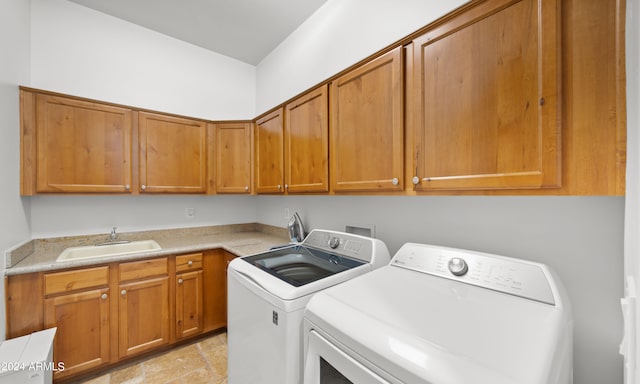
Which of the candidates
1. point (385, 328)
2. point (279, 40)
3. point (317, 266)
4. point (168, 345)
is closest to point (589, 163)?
point (385, 328)

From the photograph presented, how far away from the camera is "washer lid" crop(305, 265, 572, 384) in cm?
57

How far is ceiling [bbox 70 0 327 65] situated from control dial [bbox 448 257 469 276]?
7.11 feet

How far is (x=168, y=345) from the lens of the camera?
2.13 m

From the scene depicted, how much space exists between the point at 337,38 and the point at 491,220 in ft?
5.29

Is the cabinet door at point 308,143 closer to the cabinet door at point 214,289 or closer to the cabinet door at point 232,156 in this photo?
the cabinet door at point 232,156

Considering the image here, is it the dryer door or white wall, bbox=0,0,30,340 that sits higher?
white wall, bbox=0,0,30,340

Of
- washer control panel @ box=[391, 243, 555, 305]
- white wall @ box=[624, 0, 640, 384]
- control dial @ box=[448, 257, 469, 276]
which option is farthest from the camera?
control dial @ box=[448, 257, 469, 276]

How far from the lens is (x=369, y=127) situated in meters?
1.37

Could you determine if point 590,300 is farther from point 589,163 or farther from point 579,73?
point 579,73

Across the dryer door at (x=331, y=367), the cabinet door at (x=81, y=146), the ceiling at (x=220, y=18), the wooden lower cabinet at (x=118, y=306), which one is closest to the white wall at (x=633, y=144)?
the dryer door at (x=331, y=367)

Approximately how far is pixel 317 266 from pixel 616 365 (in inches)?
49.0

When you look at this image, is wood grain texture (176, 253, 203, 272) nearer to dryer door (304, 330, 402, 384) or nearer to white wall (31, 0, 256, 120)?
white wall (31, 0, 256, 120)

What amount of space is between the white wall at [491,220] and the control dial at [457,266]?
283 mm

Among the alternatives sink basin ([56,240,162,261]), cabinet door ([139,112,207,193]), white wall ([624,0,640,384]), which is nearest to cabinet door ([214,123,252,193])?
cabinet door ([139,112,207,193])
